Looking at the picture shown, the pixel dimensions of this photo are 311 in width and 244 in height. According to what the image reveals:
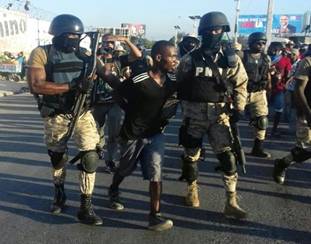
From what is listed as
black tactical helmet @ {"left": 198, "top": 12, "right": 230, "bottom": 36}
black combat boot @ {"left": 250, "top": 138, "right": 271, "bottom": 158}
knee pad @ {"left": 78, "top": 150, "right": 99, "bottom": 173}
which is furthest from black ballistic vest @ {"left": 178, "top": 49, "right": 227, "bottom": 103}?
black combat boot @ {"left": 250, "top": 138, "right": 271, "bottom": 158}

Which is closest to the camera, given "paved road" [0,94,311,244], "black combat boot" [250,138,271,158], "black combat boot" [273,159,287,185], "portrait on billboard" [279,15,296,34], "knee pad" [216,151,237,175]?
"paved road" [0,94,311,244]

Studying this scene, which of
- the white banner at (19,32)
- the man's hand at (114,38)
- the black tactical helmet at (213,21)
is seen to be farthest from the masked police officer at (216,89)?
the white banner at (19,32)

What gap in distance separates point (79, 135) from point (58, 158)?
40 cm

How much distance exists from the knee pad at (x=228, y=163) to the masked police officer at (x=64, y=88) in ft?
3.93

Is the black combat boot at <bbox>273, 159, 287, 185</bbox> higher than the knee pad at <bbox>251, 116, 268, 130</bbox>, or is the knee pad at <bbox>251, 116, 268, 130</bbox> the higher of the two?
the knee pad at <bbox>251, 116, 268, 130</bbox>

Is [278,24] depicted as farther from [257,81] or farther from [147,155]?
[147,155]

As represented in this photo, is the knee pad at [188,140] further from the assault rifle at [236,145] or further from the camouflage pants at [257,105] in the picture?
the camouflage pants at [257,105]

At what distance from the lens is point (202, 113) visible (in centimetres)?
454

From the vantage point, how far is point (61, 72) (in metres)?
4.21

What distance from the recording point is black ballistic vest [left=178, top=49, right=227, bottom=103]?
175 inches

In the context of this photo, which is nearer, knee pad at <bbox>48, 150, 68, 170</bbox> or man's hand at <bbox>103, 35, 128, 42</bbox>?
knee pad at <bbox>48, 150, 68, 170</bbox>

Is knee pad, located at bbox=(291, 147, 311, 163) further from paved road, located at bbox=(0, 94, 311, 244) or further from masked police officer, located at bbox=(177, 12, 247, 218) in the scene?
masked police officer, located at bbox=(177, 12, 247, 218)

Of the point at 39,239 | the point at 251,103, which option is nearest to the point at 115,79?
the point at 39,239

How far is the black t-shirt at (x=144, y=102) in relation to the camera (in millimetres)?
4094
